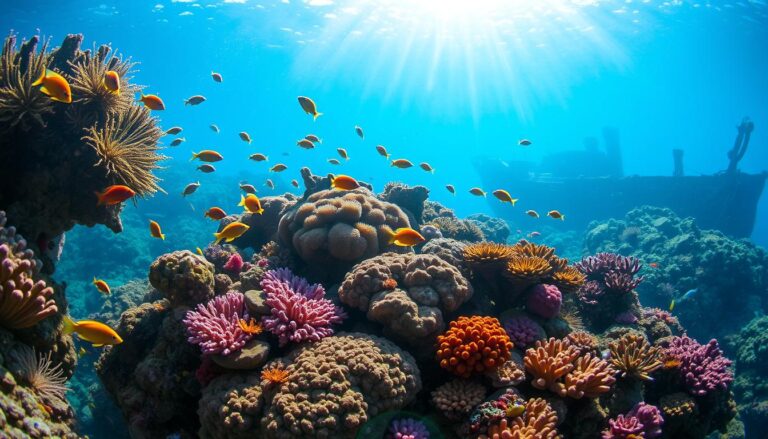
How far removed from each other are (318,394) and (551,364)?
269 centimetres

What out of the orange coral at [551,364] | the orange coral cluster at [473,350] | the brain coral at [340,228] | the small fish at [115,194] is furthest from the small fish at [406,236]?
the small fish at [115,194]

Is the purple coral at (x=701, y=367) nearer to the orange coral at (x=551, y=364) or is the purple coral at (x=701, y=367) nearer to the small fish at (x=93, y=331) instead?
the orange coral at (x=551, y=364)

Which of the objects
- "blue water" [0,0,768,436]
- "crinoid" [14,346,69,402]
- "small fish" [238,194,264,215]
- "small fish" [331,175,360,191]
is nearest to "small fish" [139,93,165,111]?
"small fish" [238,194,264,215]

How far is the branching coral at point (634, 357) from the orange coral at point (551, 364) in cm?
94

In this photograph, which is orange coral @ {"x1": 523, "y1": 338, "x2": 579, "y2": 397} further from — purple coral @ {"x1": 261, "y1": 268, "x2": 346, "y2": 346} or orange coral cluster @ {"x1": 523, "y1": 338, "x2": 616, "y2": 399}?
purple coral @ {"x1": 261, "y1": 268, "x2": 346, "y2": 346}

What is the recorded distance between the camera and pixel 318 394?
3.84 metres

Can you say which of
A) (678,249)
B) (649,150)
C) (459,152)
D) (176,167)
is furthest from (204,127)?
(649,150)

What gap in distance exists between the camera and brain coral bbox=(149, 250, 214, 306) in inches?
209

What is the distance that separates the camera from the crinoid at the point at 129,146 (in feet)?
16.8

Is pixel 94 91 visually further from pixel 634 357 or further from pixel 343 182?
pixel 634 357

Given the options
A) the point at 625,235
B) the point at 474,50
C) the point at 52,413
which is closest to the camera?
the point at 52,413

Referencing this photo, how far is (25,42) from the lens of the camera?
5148 millimetres

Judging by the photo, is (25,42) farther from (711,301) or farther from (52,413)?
(711,301)

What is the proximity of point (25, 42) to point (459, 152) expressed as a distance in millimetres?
172938
